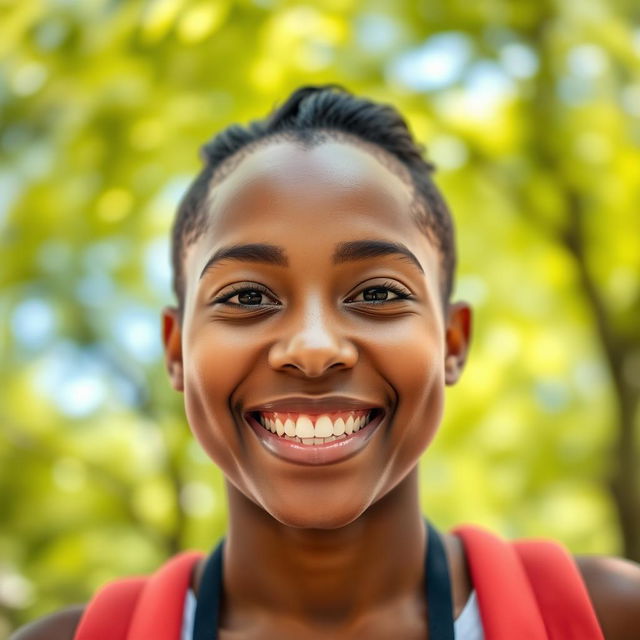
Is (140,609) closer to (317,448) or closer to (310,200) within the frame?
(317,448)

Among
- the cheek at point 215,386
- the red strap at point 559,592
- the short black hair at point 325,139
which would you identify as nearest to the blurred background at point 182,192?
the short black hair at point 325,139

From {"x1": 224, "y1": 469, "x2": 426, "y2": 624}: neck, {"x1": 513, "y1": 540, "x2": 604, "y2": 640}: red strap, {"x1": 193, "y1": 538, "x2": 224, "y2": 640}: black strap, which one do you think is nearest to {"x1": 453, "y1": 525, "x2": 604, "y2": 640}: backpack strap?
{"x1": 513, "y1": 540, "x2": 604, "y2": 640}: red strap

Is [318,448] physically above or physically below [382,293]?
below

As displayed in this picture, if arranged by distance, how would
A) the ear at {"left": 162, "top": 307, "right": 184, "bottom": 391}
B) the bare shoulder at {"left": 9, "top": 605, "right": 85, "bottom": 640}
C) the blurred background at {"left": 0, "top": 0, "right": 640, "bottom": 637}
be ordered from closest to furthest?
the bare shoulder at {"left": 9, "top": 605, "right": 85, "bottom": 640}
the ear at {"left": 162, "top": 307, "right": 184, "bottom": 391}
the blurred background at {"left": 0, "top": 0, "right": 640, "bottom": 637}

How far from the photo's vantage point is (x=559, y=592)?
1630 millimetres

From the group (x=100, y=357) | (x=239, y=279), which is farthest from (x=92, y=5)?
(x=239, y=279)

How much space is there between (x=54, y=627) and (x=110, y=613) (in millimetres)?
147

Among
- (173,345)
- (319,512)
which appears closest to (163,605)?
(319,512)

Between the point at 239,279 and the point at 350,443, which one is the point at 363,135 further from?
the point at 350,443

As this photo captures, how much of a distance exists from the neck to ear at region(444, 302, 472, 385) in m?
0.28

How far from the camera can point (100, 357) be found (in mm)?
5270

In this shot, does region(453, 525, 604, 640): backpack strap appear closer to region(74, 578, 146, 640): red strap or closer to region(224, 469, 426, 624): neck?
region(224, 469, 426, 624): neck

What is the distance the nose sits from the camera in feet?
4.80

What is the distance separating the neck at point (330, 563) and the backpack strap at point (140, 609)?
12cm
